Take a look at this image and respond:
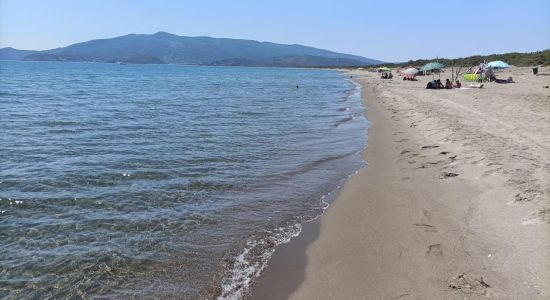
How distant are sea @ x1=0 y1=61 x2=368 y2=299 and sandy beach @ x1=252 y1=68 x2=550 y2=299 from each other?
666 mm

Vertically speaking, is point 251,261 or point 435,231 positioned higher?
point 435,231

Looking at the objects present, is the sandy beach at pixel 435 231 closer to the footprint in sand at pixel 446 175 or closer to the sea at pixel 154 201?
the footprint in sand at pixel 446 175

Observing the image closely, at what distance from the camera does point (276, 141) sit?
16609 millimetres

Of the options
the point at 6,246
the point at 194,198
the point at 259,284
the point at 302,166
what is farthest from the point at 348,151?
the point at 6,246

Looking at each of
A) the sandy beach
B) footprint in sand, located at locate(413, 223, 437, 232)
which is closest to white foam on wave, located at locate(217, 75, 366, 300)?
the sandy beach

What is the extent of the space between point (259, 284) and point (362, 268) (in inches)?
60.1

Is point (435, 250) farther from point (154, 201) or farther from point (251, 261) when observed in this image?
point (154, 201)

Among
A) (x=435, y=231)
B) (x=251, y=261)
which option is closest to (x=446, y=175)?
(x=435, y=231)

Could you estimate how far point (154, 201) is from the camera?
922cm

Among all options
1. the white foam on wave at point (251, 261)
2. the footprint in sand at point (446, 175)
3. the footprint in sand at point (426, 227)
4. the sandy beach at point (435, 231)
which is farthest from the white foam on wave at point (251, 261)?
the footprint in sand at point (446, 175)

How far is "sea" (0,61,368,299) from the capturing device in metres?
6.11

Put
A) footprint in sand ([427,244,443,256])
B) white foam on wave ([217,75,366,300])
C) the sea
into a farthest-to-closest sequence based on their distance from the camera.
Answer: footprint in sand ([427,244,443,256]) < the sea < white foam on wave ([217,75,366,300])

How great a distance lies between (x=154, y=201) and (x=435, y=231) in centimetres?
582

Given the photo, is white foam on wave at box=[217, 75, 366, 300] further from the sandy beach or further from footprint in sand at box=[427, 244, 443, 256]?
footprint in sand at box=[427, 244, 443, 256]
